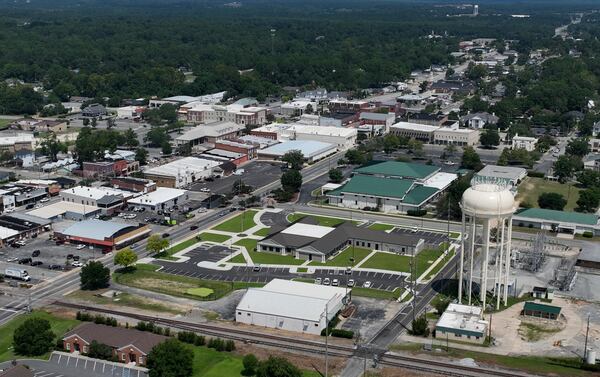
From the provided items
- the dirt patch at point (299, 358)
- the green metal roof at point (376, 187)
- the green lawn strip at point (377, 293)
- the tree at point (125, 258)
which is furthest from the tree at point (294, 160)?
the dirt patch at point (299, 358)

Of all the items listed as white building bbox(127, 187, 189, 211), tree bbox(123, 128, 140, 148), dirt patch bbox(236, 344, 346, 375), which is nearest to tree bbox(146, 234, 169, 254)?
white building bbox(127, 187, 189, 211)

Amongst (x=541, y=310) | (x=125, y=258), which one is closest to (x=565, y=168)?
(x=541, y=310)

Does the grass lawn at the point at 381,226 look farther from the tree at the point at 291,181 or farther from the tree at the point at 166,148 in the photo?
the tree at the point at 166,148

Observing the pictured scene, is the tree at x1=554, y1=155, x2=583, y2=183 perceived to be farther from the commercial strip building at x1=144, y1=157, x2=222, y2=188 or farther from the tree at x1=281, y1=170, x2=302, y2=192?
the commercial strip building at x1=144, y1=157, x2=222, y2=188

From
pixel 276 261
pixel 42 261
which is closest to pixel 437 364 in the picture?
Answer: pixel 276 261

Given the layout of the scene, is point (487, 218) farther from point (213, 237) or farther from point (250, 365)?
point (213, 237)

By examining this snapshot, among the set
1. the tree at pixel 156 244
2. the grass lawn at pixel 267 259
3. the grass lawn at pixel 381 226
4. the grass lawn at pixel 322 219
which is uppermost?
the tree at pixel 156 244
